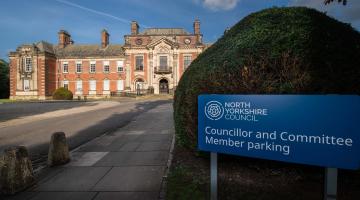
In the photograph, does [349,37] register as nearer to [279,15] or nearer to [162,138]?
[279,15]

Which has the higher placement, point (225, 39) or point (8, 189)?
point (225, 39)

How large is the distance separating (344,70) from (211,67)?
7.49 ft

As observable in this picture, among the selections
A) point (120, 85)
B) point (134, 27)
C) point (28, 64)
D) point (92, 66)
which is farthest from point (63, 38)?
point (120, 85)

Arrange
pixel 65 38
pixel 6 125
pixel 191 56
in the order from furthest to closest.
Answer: pixel 65 38
pixel 191 56
pixel 6 125

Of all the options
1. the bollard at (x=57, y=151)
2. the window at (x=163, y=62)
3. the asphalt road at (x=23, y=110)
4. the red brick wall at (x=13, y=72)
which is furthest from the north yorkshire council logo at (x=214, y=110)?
the red brick wall at (x=13, y=72)

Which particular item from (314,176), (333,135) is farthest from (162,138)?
(333,135)

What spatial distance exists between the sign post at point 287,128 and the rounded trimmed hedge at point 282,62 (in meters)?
1.36

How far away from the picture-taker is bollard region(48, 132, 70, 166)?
7.13 metres

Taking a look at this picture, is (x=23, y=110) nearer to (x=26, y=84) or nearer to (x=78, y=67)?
(x=26, y=84)

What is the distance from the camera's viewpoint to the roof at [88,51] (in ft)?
180

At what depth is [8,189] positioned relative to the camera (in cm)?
540

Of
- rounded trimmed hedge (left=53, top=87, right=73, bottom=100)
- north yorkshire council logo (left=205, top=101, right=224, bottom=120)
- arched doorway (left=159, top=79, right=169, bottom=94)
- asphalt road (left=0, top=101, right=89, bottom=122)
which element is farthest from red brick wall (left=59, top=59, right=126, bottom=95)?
north yorkshire council logo (left=205, top=101, right=224, bottom=120)

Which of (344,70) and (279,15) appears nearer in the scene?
(344,70)

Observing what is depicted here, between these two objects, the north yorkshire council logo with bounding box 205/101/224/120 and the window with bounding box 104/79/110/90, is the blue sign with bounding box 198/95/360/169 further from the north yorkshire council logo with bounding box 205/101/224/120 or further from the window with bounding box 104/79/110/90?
the window with bounding box 104/79/110/90
